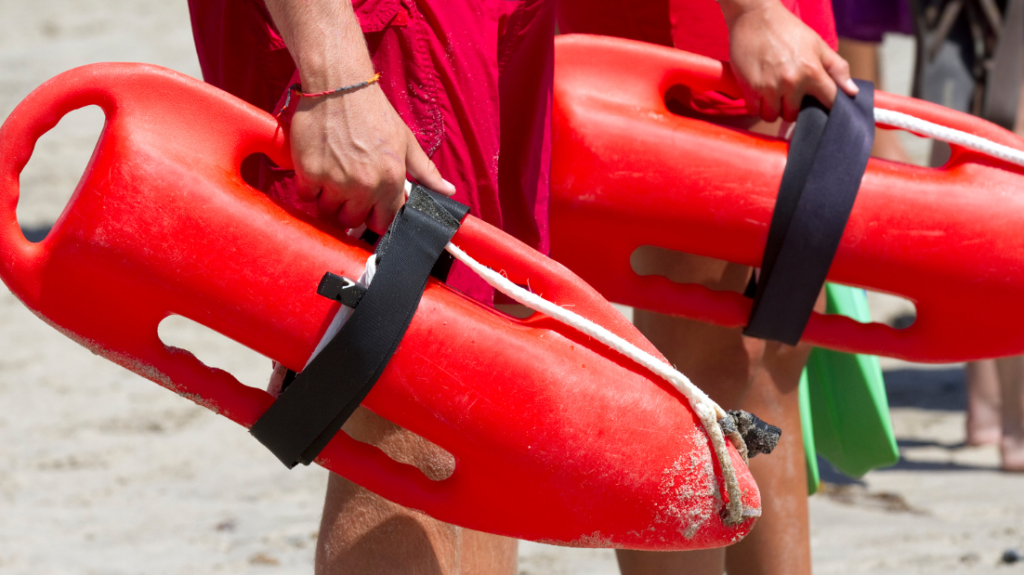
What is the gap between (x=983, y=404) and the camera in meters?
2.83

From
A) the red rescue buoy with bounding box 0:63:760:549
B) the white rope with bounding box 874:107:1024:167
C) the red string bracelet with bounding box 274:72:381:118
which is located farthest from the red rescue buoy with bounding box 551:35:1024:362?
the red string bracelet with bounding box 274:72:381:118

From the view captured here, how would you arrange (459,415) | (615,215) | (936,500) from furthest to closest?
(936,500) → (615,215) → (459,415)

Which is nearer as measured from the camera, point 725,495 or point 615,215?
point 725,495

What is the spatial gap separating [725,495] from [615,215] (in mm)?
410

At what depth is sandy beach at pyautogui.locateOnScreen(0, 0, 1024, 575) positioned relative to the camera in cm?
206

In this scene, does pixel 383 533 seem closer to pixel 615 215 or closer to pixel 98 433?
pixel 615 215

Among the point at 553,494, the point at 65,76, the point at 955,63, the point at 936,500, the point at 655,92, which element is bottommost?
the point at 936,500

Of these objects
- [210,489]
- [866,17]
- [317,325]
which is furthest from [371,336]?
[866,17]

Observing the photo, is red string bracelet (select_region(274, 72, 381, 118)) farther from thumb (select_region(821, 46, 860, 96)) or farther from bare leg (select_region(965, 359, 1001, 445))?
bare leg (select_region(965, 359, 1001, 445))

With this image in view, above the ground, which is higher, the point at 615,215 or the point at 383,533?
the point at 615,215

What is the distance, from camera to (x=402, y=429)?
1.11 metres

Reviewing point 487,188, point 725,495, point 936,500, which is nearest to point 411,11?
point 487,188

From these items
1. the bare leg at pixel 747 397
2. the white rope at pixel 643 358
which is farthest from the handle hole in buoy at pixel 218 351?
the white rope at pixel 643 358

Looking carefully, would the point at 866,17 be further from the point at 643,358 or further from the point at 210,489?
the point at 643,358
